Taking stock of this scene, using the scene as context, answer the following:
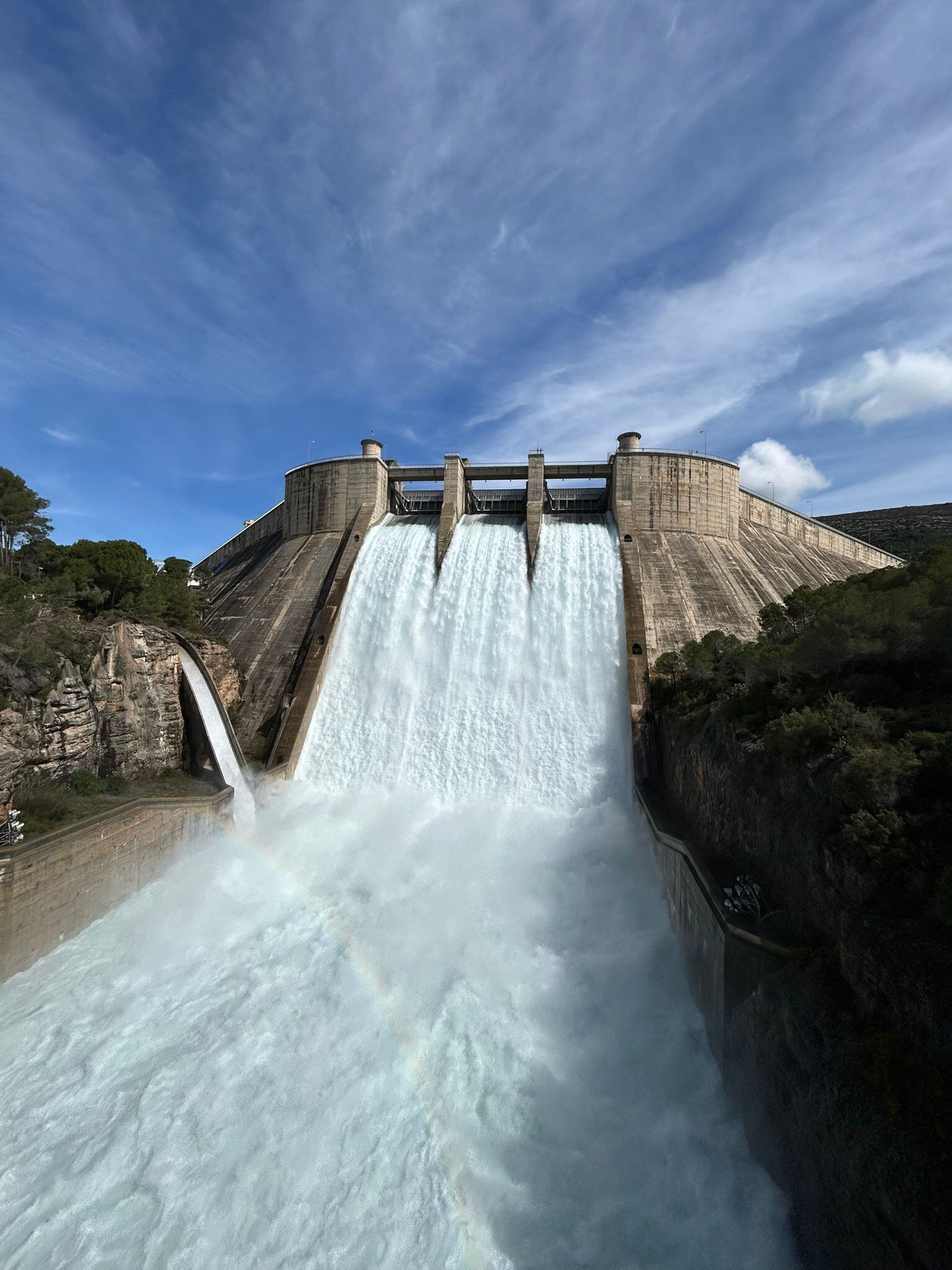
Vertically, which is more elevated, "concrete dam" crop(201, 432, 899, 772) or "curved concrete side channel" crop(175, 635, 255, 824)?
"concrete dam" crop(201, 432, 899, 772)

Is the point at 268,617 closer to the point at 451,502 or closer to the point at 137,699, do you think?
the point at 137,699

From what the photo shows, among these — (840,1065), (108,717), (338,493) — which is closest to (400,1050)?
(840,1065)

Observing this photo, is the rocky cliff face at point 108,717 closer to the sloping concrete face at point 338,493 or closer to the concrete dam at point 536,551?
the concrete dam at point 536,551

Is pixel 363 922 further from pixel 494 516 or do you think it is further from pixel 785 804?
pixel 494 516

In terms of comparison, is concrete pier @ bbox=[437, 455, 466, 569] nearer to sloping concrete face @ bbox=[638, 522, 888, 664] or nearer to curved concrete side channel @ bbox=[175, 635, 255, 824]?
sloping concrete face @ bbox=[638, 522, 888, 664]

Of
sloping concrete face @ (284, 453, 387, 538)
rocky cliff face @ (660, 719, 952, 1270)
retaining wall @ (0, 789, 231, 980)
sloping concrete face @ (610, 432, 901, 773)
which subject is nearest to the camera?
rocky cliff face @ (660, 719, 952, 1270)

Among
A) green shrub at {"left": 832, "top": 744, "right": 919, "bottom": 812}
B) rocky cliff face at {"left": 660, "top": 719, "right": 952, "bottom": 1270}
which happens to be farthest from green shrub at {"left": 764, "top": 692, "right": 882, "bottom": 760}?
green shrub at {"left": 832, "top": 744, "right": 919, "bottom": 812}

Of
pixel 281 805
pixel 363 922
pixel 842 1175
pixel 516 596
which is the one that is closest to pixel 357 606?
pixel 516 596
